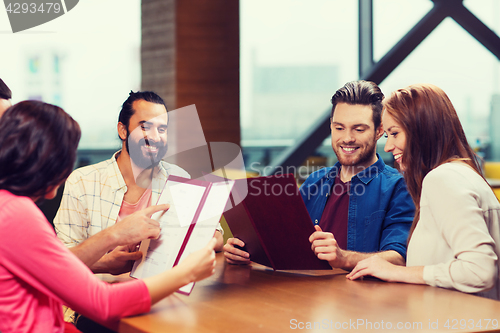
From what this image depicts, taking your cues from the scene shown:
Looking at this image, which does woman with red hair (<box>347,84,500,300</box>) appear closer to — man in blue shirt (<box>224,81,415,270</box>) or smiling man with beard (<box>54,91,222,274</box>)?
man in blue shirt (<box>224,81,415,270</box>)

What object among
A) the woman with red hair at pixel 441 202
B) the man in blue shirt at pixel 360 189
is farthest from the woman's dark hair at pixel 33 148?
A: the woman with red hair at pixel 441 202

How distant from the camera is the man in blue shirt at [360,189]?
176 cm

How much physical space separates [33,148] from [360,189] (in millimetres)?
1342

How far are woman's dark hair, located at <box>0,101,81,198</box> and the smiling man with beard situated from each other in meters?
0.56

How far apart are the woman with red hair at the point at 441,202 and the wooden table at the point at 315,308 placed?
52 mm

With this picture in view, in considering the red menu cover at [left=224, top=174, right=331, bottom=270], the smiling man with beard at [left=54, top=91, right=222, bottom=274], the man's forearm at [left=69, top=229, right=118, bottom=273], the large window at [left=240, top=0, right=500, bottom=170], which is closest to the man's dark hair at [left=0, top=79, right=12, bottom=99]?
the smiling man with beard at [left=54, top=91, right=222, bottom=274]

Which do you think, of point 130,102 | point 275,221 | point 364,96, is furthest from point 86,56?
point 275,221

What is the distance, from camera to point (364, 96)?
1931 mm

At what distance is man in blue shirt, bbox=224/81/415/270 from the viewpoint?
1.76 metres

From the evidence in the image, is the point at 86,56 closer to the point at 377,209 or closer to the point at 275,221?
the point at 377,209

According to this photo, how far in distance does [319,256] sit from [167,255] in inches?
18.8

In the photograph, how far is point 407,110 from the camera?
4.45ft

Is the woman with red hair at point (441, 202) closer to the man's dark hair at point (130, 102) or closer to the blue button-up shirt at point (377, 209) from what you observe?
the blue button-up shirt at point (377, 209)

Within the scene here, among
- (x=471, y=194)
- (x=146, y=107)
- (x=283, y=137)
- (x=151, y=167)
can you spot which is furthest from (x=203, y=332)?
(x=283, y=137)
